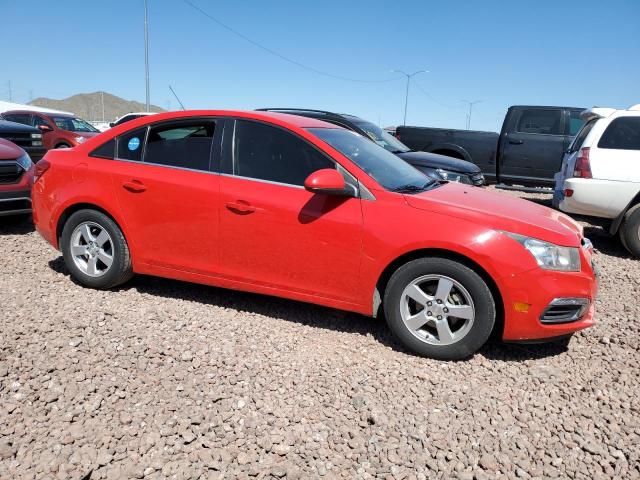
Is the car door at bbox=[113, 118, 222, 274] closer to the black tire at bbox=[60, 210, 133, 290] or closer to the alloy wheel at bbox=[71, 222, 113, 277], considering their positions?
the black tire at bbox=[60, 210, 133, 290]

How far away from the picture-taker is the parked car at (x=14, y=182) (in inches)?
238

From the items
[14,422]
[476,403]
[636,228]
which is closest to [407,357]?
[476,403]

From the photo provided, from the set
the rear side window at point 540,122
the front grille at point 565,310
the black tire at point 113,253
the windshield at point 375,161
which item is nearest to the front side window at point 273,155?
the windshield at point 375,161

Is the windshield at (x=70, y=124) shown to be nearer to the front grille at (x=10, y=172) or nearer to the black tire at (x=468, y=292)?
the front grille at (x=10, y=172)

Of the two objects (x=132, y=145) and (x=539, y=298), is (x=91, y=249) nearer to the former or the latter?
(x=132, y=145)

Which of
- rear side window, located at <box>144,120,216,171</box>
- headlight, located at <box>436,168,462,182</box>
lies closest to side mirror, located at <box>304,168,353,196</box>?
rear side window, located at <box>144,120,216,171</box>

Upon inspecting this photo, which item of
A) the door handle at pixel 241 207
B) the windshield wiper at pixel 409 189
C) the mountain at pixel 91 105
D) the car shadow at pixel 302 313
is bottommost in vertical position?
the car shadow at pixel 302 313

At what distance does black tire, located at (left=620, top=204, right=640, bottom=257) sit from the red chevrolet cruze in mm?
3196

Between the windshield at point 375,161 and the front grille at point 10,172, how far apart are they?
432 cm

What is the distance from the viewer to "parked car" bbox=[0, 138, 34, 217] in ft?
19.8

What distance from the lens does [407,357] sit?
348cm

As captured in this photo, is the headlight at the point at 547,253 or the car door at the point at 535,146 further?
the car door at the point at 535,146

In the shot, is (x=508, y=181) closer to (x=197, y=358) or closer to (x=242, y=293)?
(x=242, y=293)

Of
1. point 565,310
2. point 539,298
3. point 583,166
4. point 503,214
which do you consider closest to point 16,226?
point 503,214
